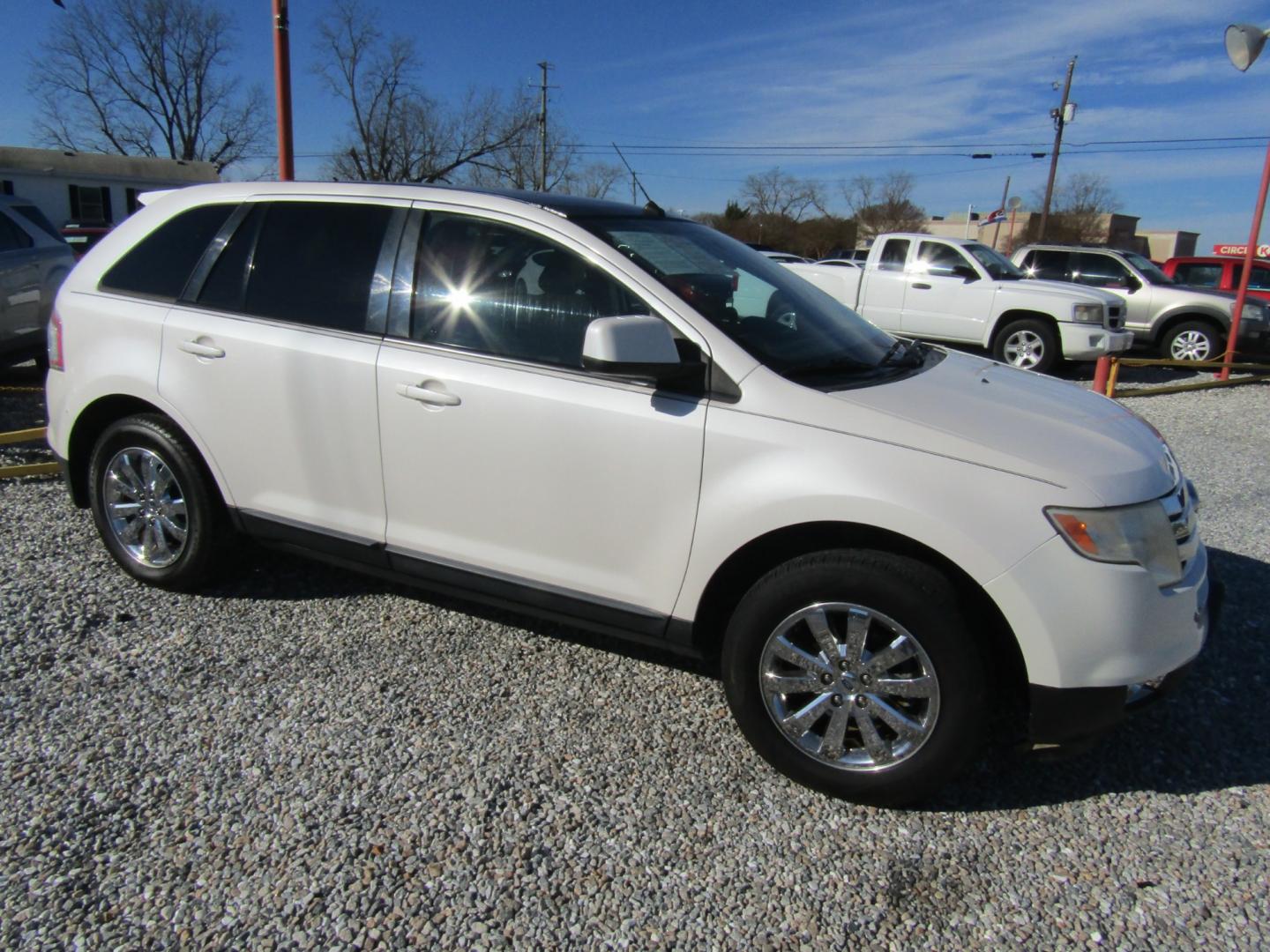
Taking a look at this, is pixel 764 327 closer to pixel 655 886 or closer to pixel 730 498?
pixel 730 498

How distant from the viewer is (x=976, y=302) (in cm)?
1220

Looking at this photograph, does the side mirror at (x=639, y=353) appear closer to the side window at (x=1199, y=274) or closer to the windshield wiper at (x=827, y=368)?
the windshield wiper at (x=827, y=368)

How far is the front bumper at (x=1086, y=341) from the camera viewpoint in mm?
11492

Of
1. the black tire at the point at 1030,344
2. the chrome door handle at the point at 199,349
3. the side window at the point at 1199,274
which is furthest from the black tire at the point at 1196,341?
the chrome door handle at the point at 199,349

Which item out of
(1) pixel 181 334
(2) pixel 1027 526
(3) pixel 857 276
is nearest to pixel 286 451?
(1) pixel 181 334

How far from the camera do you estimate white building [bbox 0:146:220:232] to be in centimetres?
2845

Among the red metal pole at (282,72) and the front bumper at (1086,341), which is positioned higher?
the red metal pole at (282,72)

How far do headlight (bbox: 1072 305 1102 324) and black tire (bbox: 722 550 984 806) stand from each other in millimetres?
10417

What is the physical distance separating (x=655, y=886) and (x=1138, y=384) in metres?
12.3

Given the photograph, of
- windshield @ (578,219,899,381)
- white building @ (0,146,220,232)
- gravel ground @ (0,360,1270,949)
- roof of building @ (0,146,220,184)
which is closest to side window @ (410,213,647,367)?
windshield @ (578,219,899,381)

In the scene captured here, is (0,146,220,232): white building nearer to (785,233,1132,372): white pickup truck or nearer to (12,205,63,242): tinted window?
(12,205,63,242): tinted window

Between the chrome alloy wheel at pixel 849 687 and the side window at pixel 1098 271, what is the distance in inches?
536

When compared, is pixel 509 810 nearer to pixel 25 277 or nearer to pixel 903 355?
pixel 903 355

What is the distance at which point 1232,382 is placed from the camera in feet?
38.0
